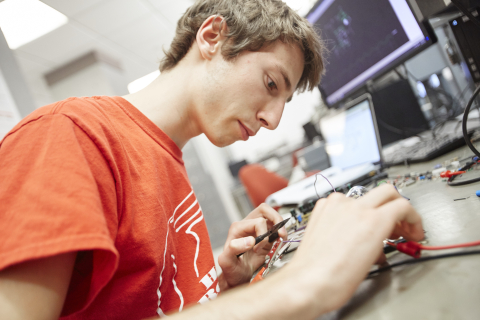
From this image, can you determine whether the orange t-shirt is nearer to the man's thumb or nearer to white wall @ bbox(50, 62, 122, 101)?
the man's thumb

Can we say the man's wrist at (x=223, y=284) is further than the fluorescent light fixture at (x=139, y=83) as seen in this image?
No

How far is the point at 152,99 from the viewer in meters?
0.83

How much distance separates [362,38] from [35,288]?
1.24 metres

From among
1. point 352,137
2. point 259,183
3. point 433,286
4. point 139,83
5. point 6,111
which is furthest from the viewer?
point 139,83

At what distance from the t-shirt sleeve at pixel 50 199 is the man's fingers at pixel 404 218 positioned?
0.36m

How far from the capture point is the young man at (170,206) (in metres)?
0.33

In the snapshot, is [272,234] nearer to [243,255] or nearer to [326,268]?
[243,255]

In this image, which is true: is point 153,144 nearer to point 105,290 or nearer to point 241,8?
point 105,290

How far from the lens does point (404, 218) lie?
367mm

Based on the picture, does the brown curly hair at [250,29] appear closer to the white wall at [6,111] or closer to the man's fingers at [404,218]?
the man's fingers at [404,218]

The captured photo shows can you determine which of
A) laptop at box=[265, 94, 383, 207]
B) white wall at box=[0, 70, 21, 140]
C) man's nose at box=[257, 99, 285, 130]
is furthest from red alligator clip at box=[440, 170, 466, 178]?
white wall at box=[0, 70, 21, 140]

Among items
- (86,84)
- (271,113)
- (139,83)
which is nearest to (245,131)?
(271,113)

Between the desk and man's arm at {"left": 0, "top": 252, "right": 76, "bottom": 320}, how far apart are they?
0.35 metres

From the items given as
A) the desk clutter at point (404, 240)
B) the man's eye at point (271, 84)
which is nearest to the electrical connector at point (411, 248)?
the desk clutter at point (404, 240)
